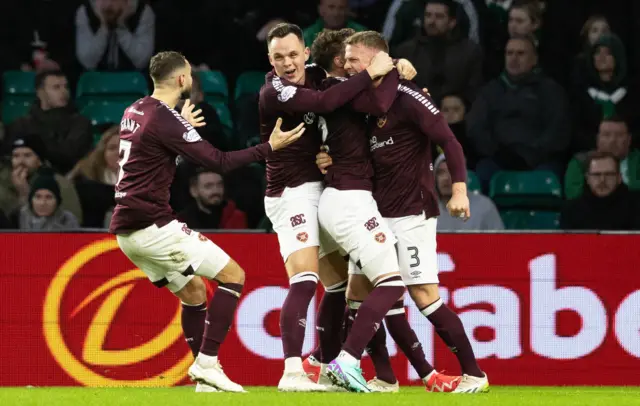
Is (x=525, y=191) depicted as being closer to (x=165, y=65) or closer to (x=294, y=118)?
(x=294, y=118)

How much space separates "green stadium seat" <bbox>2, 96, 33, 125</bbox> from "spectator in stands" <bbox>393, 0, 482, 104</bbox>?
11.9 ft

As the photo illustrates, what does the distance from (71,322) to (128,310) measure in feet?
1.37

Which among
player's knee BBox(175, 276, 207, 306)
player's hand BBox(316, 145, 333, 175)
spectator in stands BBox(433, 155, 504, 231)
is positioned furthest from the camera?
spectator in stands BBox(433, 155, 504, 231)

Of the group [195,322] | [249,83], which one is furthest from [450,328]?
[249,83]

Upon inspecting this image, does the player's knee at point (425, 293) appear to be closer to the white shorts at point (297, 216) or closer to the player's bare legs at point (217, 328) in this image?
the white shorts at point (297, 216)

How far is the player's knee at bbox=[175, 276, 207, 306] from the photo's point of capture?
777cm

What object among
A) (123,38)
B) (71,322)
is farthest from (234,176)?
(71,322)

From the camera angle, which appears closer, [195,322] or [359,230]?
[359,230]

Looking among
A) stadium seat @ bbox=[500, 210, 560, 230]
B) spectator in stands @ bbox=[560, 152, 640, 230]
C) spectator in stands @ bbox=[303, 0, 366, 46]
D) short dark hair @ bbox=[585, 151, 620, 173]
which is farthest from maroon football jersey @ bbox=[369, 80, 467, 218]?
spectator in stands @ bbox=[303, 0, 366, 46]

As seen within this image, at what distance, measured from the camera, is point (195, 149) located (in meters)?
7.12

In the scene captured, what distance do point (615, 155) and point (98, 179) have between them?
15.6 ft

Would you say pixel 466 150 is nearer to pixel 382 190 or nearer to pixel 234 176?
pixel 234 176

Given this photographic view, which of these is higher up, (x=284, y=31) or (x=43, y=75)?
(x=284, y=31)

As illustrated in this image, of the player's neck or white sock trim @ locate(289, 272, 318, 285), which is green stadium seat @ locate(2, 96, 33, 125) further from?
white sock trim @ locate(289, 272, 318, 285)
